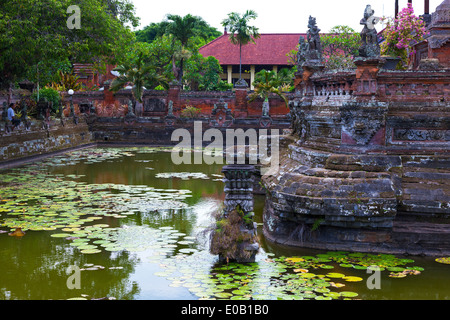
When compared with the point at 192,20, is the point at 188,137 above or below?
below

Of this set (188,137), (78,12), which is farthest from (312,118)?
(188,137)

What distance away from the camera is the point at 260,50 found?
173 feet

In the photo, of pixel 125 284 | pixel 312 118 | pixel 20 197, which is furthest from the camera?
pixel 20 197

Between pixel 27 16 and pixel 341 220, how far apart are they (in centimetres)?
1489

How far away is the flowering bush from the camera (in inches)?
523

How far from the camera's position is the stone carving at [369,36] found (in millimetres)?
9289

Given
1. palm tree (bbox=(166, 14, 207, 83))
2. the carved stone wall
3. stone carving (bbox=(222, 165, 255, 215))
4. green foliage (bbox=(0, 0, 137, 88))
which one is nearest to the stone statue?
the carved stone wall

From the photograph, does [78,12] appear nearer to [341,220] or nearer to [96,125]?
[96,125]

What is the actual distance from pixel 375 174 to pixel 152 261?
3843mm

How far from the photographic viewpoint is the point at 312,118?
10508 mm

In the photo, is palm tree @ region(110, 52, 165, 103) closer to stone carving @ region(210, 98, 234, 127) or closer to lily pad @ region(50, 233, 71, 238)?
stone carving @ region(210, 98, 234, 127)

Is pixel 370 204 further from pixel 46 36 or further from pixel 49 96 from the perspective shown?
pixel 49 96

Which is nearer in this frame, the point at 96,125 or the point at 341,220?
the point at 341,220

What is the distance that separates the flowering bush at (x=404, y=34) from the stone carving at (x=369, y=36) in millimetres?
4072
